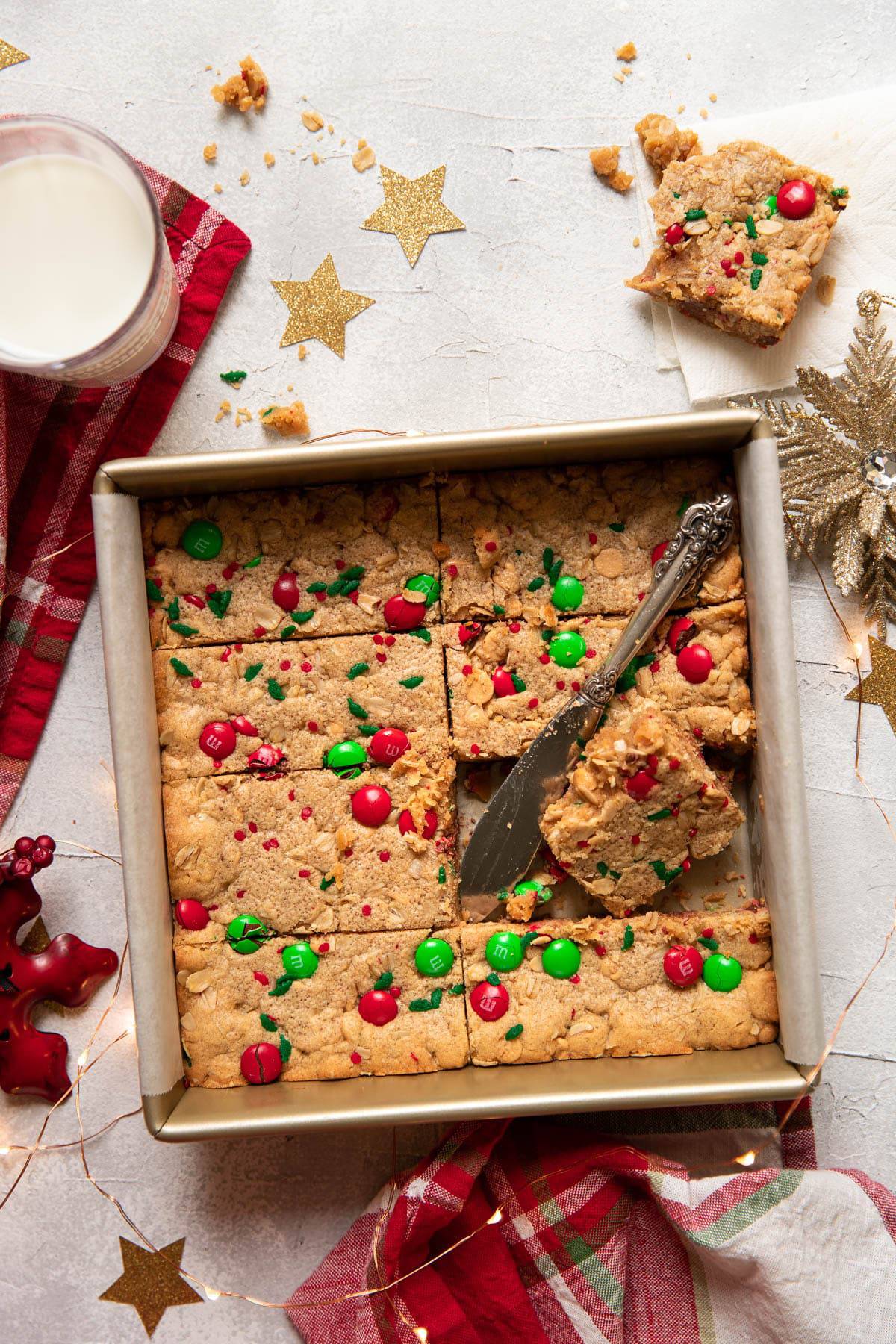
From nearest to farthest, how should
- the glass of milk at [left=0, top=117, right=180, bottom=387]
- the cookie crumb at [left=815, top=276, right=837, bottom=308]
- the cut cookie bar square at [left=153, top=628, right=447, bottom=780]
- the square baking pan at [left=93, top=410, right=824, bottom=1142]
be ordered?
the square baking pan at [left=93, top=410, right=824, bottom=1142] → the glass of milk at [left=0, top=117, right=180, bottom=387] → the cut cookie bar square at [left=153, top=628, right=447, bottom=780] → the cookie crumb at [left=815, top=276, right=837, bottom=308]

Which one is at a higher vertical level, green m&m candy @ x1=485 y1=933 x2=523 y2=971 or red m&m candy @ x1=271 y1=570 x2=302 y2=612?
red m&m candy @ x1=271 y1=570 x2=302 y2=612

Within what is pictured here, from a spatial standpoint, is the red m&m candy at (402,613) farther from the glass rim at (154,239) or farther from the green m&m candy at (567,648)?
the glass rim at (154,239)

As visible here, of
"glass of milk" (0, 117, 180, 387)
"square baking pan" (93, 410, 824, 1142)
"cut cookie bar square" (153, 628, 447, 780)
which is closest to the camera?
"square baking pan" (93, 410, 824, 1142)

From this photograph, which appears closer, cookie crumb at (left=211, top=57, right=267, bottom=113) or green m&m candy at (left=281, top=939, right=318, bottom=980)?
green m&m candy at (left=281, top=939, right=318, bottom=980)

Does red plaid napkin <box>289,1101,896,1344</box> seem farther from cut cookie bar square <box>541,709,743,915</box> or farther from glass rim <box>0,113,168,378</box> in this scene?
glass rim <box>0,113,168,378</box>

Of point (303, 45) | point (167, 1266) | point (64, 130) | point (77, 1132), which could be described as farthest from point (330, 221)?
point (167, 1266)

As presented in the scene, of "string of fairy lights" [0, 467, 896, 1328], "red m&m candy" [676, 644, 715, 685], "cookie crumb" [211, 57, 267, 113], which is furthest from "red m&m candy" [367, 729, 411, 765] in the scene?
"cookie crumb" [211, 57, 267, 113]
